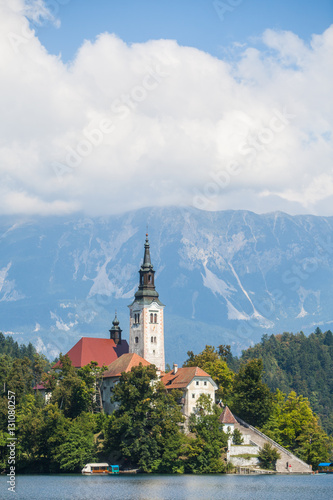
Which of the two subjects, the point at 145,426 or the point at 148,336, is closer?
the point at 145,426

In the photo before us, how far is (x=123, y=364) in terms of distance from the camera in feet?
381

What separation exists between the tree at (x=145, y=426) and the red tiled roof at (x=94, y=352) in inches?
1034

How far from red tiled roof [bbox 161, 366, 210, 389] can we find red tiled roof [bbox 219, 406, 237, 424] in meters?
8.98

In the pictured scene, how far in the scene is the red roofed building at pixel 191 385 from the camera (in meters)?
109

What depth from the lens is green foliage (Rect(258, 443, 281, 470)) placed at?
96.6m

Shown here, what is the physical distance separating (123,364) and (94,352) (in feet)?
38.4

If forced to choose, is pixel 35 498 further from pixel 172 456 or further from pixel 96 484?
pixel 172 456

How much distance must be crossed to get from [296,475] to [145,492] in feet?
87.0

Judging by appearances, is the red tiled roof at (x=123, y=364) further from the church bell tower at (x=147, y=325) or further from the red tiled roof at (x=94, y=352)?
the church bell tower at (x=147, y=325)

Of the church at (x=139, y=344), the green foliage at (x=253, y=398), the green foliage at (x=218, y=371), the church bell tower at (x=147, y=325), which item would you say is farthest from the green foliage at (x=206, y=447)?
the church bell tower at (x=147, y=325)

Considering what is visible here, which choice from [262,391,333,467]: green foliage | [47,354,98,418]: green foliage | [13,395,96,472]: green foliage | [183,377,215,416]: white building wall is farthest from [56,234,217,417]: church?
[13,395,96,472]: green foliage

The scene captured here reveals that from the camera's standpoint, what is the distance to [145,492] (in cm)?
7544

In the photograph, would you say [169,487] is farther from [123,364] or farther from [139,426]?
[123,364]

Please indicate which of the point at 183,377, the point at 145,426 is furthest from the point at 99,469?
the point at 183,377
